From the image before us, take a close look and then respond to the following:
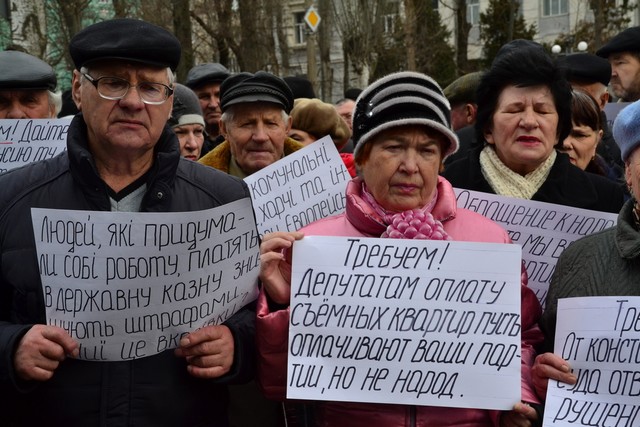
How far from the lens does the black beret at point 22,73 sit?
463 centimetres

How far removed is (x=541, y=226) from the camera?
11.7 feet

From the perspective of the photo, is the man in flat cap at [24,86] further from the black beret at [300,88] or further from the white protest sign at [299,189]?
the black beret at [300,88]

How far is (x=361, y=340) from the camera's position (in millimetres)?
2848

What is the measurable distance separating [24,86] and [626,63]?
13.6ft

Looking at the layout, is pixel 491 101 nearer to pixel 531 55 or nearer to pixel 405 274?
pixel 531 55

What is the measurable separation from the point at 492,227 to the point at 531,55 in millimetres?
971

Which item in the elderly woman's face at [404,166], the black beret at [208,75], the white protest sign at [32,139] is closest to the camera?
the elderly woman's face at [404,166]

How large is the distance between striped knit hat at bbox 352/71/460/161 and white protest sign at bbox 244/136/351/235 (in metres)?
0.93

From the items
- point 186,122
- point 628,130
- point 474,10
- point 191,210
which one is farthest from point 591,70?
point 474,10

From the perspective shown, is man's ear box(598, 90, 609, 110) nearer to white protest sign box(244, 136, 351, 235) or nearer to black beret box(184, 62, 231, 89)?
white protest sign box(244, 136, 351, 235)

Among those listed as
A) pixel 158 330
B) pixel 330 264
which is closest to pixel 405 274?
pixel 330 264

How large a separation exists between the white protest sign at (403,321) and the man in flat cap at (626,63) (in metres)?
3.98

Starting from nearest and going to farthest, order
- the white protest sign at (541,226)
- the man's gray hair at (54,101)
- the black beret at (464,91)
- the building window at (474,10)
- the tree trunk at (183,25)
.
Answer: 1. the white protest sign at (541,226)
2. the man's gray hair at (54,101)
3. the black beret at (464,91)
4. the tree trunk at (183,25)
5. the building window at (474,10)

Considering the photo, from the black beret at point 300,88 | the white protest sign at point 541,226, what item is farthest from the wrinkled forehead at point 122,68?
the black beret at point 300,88
